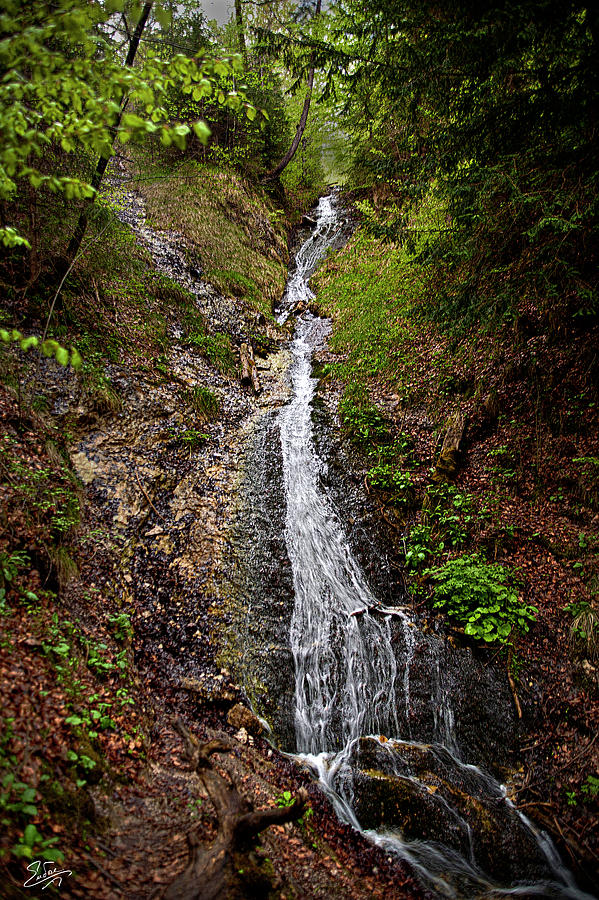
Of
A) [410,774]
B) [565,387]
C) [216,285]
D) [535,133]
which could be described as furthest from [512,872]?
[216,285]

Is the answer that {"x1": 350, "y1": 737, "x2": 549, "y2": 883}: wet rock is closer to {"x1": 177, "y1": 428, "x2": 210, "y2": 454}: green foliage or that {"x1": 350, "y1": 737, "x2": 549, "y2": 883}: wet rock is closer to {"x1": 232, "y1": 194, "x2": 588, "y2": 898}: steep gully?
{"x1": 232, "y1": 194, "x2": 588, "y2": 898}: steep gully

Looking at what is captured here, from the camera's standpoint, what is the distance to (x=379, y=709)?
15.7 ft

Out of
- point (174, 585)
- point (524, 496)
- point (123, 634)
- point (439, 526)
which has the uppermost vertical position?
point (524, 496)

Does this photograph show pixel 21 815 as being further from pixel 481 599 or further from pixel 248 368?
pixel 248 368

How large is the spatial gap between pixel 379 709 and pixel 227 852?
8.69ft

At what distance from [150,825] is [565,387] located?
24.4 ft

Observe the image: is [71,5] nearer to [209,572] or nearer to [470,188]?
[470,188]

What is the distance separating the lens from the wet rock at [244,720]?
14.1 feet

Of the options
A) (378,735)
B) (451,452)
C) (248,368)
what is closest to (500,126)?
(451,452)

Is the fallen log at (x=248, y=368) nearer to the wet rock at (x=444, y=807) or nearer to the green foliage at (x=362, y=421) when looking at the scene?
the green foliage at (x=362, y=421)

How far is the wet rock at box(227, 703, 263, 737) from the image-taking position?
4.31 meters

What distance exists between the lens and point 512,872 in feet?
11.7
